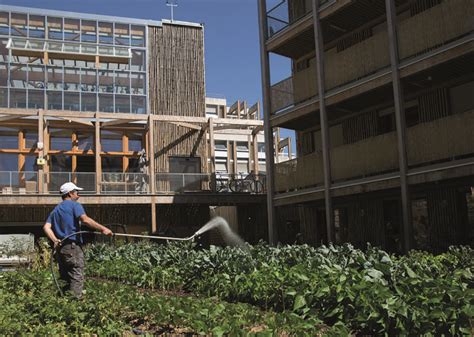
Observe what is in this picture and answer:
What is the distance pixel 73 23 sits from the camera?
88.7 ft

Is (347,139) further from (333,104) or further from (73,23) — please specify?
(73,23)

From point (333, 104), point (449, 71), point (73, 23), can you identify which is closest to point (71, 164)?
point (73, 23)

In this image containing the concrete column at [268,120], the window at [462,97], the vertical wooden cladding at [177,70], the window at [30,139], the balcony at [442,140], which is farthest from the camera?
the vertical wooden cladding at [177,70]

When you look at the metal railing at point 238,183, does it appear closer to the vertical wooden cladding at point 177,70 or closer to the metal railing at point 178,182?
the metal railing at point 178,182

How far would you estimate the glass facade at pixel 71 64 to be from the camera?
25.7 metres

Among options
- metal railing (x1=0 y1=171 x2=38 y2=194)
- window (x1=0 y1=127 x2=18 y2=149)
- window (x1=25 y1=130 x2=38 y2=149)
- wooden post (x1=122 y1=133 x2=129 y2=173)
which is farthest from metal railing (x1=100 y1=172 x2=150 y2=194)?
window (x1=0 y1=127 x2=18 y2=149)

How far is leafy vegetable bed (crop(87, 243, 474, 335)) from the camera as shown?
4.96m

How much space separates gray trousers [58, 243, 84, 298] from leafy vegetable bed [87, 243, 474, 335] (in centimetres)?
197

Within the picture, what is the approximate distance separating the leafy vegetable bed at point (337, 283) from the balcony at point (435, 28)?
6420 mm

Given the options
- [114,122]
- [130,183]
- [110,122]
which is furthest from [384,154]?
[110,122]

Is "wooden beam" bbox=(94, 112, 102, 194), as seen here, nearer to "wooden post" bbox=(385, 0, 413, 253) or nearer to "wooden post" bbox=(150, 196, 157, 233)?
"wooden post" bbox=(150, 196, 157, 233)

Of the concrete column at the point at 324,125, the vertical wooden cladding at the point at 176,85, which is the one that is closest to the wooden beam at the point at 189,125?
the vertical wooden cladding at the point at 176,85

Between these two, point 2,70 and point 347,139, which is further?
point 2,70

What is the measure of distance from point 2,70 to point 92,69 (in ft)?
12.7
